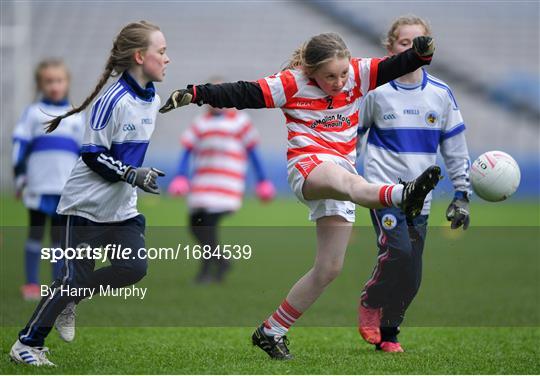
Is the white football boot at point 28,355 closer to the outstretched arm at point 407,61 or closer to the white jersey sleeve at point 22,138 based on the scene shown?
the outstretched arm at point 407,61

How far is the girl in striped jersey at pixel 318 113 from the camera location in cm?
483

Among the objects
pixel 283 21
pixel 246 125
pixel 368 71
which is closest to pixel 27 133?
pixel 246 125

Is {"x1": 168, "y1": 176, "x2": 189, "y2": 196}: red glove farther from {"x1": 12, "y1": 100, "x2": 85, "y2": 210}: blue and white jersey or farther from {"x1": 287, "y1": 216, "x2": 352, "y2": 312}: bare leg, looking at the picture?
{"x1": 287, "y1": 216, "x2": 352, "y2": 312}: bare leg

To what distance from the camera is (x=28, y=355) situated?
4.79 m

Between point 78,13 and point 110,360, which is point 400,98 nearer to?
point 110,360

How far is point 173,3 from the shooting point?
85.3 ft

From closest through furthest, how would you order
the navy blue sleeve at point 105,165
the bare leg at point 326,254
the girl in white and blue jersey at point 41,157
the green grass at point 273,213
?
1. the navy blue sleeve at point 105,165
2. the bare leg at point 326,254
3. the girl in white and blue jersey at point 41,157
4. the green grass at point 273,213

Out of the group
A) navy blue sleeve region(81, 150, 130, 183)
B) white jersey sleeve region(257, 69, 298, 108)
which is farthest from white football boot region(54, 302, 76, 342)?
white jersey sleeve region(257, 69, 298, 108)

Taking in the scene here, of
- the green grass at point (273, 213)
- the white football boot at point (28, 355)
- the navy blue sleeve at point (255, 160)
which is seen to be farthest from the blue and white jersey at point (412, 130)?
the green grass at point (273, 213)

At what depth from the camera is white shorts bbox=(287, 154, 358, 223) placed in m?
4.83

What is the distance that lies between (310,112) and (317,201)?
0.45m

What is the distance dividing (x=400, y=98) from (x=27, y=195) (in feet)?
12.1

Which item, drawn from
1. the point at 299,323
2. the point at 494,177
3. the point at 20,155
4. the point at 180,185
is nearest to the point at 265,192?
the point at 180,185

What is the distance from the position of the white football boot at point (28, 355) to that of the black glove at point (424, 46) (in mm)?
2405
